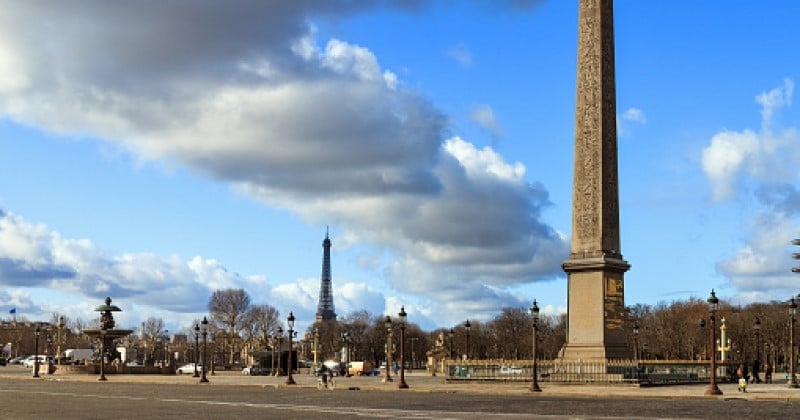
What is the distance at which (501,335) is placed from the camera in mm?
138500

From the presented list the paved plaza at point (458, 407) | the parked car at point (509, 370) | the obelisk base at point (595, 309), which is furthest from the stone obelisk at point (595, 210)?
the paved plaza at point (458, 407)

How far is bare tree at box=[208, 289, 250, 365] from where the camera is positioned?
11925cm

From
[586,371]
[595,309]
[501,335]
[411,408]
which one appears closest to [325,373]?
[586,371]

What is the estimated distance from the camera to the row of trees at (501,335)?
10988cm

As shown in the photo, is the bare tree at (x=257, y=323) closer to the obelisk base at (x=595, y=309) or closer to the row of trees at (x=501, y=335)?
the row of trees at (x=501, y=335)

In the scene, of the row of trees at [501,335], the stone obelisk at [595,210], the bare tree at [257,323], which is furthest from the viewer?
the bare tree at [257,323]

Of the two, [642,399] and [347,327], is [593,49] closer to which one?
[642,399]

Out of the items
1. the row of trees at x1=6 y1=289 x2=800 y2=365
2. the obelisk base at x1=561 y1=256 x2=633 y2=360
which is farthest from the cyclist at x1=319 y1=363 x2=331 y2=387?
the row of trees at x1=6 y1=289 x2=800 y2=365

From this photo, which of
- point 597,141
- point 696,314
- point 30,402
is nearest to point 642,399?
point 597,141

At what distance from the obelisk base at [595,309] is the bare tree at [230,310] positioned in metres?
81.3

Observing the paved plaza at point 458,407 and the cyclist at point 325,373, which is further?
the cyclist at point 325,373

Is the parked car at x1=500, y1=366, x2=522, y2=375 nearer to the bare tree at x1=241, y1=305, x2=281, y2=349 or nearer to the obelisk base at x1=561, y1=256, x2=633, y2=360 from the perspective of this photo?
the obelisk base at x1=561, y1=256, x2=633, y2=360

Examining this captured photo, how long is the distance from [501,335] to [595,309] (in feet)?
323

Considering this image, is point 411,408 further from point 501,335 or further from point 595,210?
point 501,335
